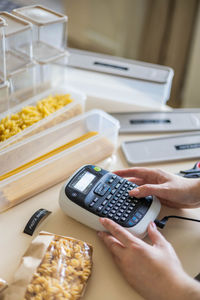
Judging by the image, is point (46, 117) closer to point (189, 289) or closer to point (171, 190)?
Result: point (171, 190)

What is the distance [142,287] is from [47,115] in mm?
522

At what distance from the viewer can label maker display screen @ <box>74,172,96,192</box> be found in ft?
2.65

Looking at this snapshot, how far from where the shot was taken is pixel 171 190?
0.82 metres

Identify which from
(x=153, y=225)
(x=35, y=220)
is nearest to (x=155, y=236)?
(x=153, y=225)

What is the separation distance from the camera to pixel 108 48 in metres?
2.77

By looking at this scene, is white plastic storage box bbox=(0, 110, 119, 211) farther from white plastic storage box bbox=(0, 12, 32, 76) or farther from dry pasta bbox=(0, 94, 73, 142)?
white plastic storage box bbox=(0, 12, 32, 76)

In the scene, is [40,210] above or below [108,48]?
above

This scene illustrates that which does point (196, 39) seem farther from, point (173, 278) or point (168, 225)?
point (173, 278)

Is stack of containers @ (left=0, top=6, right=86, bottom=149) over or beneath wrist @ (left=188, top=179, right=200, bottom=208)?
over

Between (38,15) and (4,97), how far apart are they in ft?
0.90

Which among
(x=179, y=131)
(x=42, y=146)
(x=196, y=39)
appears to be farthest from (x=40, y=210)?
(x=196, y=39)

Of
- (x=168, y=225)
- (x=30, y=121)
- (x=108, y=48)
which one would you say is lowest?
(x=108, y=48)

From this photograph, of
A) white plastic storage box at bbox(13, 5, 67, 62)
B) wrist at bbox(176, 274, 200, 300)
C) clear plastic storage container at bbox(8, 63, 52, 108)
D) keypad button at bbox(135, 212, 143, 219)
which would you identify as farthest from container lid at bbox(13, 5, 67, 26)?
wrist at bbox(176, 274, 200, 300)

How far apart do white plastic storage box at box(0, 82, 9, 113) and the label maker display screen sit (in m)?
0.30
